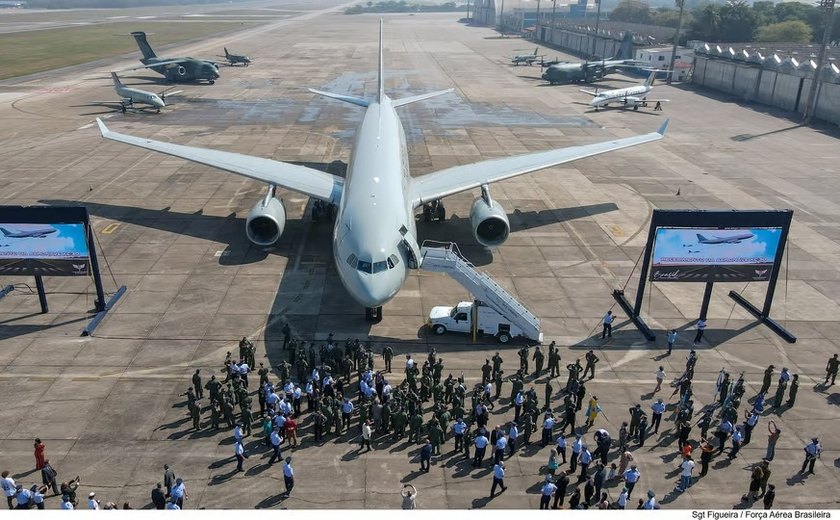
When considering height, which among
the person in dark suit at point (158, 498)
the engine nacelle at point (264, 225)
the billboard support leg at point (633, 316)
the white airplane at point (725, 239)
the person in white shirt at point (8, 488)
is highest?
the white airplane at point (725, 239)

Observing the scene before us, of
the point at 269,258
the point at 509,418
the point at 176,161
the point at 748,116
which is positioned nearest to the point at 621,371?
the point at 509,418

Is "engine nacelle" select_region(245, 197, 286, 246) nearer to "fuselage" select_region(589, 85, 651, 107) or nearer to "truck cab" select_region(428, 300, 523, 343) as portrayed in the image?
"truck cab" select_region(428, 300, 523, 343)

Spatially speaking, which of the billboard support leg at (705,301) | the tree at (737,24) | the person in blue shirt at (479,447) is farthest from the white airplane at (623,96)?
the person in blue shirt at (479,447)

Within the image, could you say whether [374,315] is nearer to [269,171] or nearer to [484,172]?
[484,172]

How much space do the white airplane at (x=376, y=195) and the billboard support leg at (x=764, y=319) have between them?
12.5 metres

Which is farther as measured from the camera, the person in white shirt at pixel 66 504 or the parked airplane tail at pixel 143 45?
the parked airplane tail at pixel 143 45

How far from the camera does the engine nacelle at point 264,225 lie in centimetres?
→ 3569

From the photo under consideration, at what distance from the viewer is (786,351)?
2742cm

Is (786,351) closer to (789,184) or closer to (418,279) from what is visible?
(418,279)

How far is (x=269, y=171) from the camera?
39531 millimetres

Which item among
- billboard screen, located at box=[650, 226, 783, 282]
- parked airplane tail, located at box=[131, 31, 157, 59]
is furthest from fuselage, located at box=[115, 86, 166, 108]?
billboard screen, located at box=[650, 226, 783, 282]

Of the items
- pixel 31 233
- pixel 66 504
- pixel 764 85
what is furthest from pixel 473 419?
pixel 764 85

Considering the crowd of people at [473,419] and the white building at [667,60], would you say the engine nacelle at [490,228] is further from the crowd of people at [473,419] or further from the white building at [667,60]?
the white building at [667,60]

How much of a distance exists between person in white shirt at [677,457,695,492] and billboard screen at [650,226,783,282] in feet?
36.4
